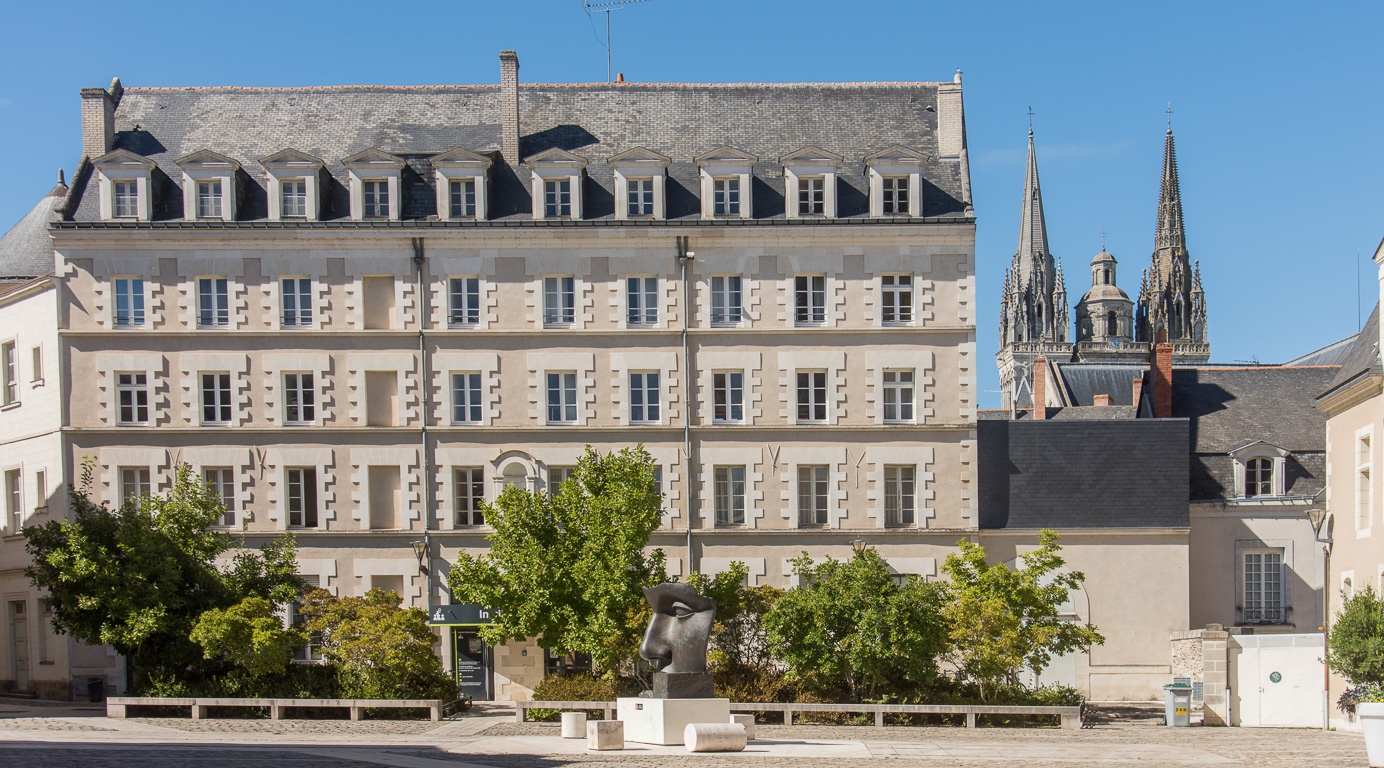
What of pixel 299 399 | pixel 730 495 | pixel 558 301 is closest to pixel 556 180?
pixel 558 301

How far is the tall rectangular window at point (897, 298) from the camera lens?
117 ft

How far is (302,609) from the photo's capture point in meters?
29.1

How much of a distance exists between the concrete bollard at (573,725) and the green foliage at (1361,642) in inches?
614

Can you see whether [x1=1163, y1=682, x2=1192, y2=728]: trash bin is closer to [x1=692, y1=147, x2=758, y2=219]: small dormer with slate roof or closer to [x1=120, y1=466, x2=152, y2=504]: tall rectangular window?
[x1=692, y1=147, x2=758, y2=219]: small dormer with slate roof

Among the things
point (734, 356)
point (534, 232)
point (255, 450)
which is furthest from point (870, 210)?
point (255, 450)

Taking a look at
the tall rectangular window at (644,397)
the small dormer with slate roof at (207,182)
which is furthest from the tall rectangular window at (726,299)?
the small dormer with slate roof at (207,182)

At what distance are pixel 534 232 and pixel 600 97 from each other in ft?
19.9

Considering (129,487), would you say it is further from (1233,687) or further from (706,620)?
(1233,687)

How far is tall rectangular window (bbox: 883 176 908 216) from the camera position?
3572 cm

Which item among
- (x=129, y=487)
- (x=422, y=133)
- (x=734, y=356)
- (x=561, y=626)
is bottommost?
(x=561, y=626)

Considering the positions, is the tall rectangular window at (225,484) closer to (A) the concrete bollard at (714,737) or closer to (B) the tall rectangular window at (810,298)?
(B) the tall rectangular window at (810,298)

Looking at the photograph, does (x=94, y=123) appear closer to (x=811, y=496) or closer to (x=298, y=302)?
(x=298, y=302)

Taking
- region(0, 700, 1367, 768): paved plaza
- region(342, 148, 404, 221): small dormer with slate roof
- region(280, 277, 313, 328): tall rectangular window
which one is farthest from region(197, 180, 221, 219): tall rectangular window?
region(0, 700, 1367, 768): paved plaza

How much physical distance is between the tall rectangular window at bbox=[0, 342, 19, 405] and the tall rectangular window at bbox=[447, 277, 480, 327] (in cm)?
1267
